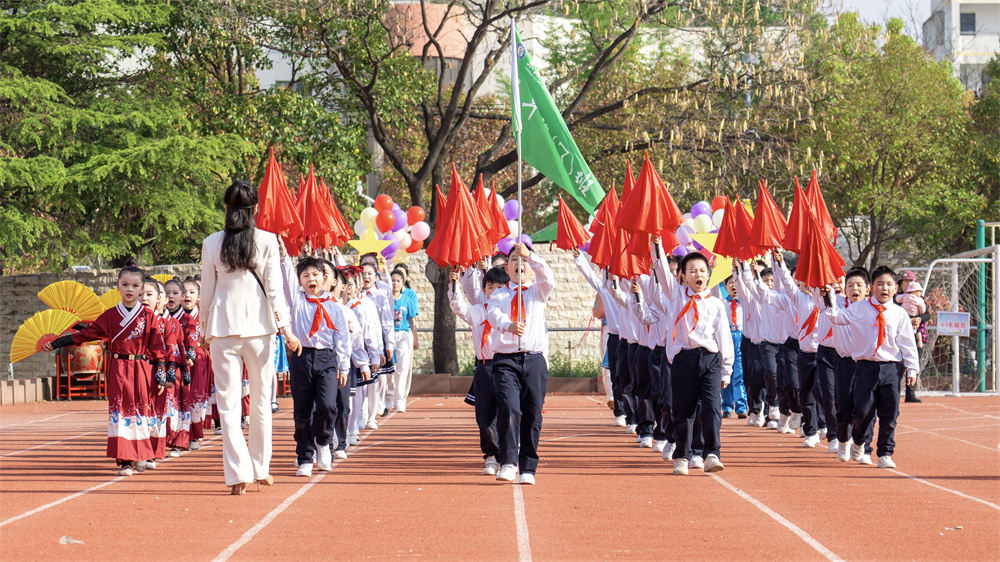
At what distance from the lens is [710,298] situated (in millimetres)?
9562

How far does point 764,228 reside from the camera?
466 inches

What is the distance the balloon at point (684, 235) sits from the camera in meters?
14.6

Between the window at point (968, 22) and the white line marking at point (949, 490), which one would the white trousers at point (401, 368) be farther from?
the window at point (968, 22)

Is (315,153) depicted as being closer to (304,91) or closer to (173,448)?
(304,91)

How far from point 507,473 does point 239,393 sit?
7.10 ft

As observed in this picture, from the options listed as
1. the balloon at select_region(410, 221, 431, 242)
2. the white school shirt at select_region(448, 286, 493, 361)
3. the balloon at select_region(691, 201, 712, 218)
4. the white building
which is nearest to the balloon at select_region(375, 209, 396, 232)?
the balloon at select_region(410, 221, 431, 242)

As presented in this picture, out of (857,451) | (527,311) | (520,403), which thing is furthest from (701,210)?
(520,403)

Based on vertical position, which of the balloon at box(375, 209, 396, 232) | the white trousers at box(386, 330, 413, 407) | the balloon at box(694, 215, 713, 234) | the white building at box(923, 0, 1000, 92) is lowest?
the white trousers at box(386, 330, 413, 407)

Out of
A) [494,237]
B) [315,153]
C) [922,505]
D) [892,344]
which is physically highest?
[315,153]

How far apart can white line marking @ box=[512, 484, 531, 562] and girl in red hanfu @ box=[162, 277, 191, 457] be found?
3485mm

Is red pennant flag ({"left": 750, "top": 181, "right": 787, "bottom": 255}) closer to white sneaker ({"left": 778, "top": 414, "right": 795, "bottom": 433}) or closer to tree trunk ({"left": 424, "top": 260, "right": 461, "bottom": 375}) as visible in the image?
white sneaker ({"left": 778, "top": 414, "right": 795, "bottom": 433})

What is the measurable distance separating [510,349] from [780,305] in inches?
159

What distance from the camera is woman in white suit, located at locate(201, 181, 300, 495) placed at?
25.6 ft

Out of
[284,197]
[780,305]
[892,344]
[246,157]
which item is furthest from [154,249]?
[892,344]
